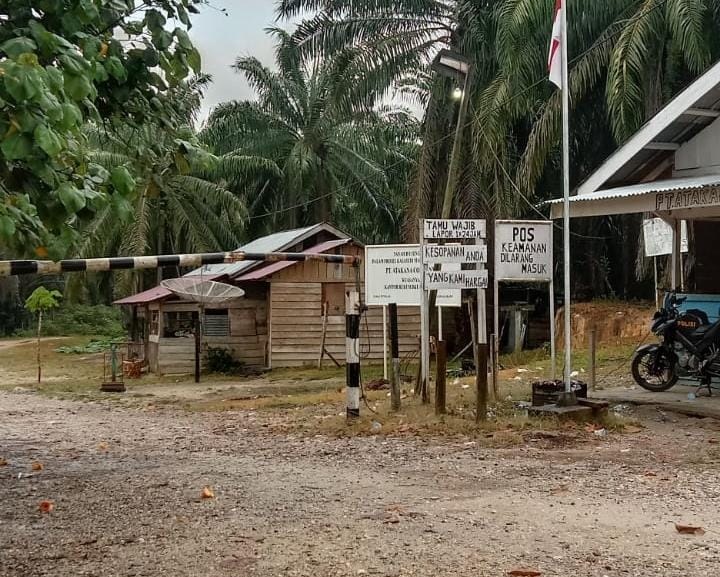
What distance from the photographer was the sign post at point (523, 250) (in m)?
11.3

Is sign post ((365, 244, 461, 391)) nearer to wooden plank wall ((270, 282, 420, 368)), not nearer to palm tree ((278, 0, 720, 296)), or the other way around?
palm tree ((278, 0, 720, 296))

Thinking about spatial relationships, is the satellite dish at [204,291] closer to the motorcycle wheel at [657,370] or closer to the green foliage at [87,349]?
the motorcycle wheel at [657,370]

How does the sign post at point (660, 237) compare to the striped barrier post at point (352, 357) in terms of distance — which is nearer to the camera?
the striped barrier post at point (352, 357)

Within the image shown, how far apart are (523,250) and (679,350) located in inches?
99.1

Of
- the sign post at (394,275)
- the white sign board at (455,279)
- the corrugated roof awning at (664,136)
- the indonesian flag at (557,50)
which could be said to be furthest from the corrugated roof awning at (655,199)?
the sign post at (394,275)

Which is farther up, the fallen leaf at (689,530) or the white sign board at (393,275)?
the white sign board at (393,275)

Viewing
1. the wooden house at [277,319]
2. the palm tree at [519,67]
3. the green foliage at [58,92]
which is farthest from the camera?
the wooden house at [277,319]

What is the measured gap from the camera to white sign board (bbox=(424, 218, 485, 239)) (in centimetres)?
1097

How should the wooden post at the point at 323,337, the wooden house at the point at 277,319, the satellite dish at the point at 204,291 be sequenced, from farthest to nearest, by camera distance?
the wooden post at the point at 323,337
the wooden house at the point at 277,319
the satellite dish at the point at 204,291

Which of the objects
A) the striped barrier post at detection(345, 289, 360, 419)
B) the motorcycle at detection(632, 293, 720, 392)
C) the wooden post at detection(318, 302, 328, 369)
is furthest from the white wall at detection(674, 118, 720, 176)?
the wooden post at detection(318, 302, 328, 369)

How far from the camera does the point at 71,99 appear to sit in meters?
3.80

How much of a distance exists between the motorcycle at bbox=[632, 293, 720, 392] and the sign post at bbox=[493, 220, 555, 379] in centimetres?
174

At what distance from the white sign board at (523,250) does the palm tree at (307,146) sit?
1998cm

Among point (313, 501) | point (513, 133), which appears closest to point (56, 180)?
point (313, 501)
